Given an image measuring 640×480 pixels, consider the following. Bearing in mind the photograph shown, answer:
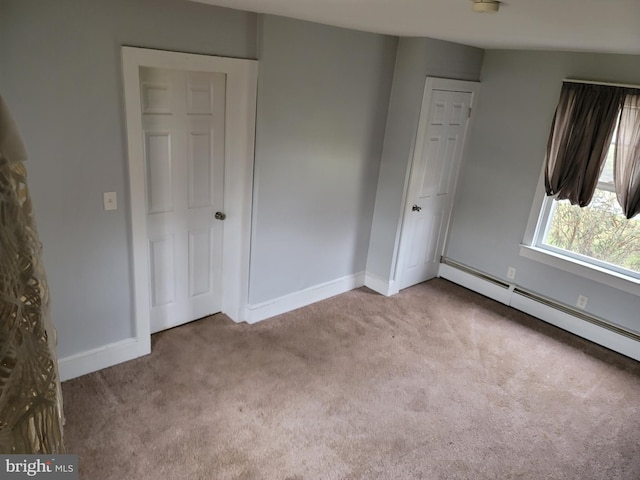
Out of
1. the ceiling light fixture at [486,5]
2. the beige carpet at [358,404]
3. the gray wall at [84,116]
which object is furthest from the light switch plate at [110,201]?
the ceiling light fixture at [486,5]

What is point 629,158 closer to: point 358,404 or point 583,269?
point 583,269

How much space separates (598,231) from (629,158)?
64cm

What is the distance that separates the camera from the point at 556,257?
3.92 metres

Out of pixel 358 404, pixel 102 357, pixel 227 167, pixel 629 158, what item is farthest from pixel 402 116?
pixel 102 357

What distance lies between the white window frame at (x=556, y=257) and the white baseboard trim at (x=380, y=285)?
1.19 meters

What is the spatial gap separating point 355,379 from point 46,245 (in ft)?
6.66

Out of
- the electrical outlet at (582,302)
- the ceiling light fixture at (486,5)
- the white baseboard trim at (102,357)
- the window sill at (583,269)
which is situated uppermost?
the ceiling light fixture at (486,5)

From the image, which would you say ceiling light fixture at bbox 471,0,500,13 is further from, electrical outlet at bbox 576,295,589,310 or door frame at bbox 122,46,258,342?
electrical outlet at bbox 576,295,589,310

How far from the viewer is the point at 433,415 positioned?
9.29 ft

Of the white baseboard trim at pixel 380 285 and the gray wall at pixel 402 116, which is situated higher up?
the gray wall at pixel 402 116

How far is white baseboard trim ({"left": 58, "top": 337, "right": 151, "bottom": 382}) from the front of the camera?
2.79 m

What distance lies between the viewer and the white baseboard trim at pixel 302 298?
3.65 m

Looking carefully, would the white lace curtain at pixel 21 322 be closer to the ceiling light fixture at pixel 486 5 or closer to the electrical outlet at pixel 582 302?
the ceiling light fixture at pixel 486 5

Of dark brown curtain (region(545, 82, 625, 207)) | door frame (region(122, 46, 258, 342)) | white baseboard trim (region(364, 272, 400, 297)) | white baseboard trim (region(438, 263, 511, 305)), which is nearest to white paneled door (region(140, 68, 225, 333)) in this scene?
door frame (region(122, 46, 258, 342))
